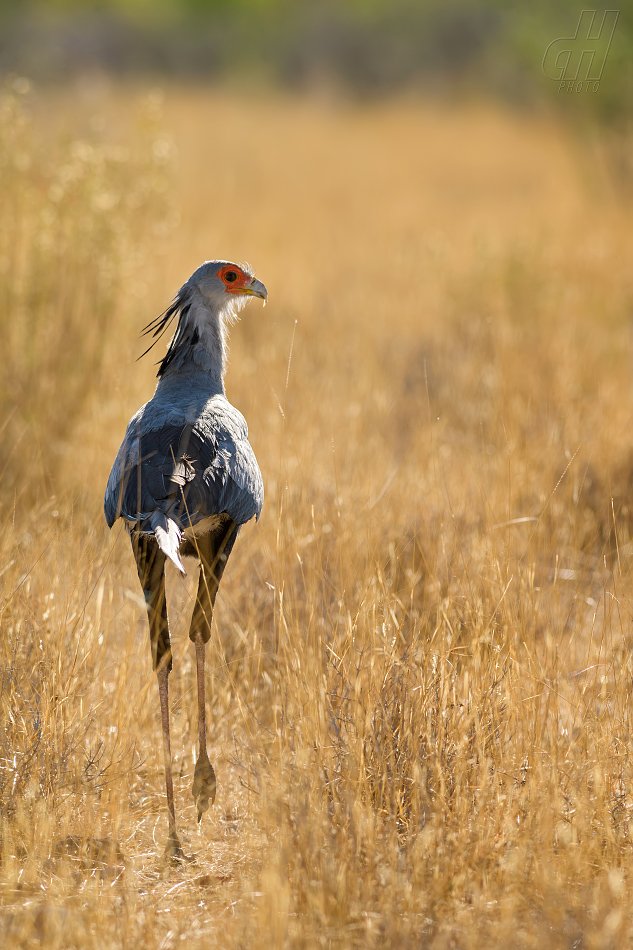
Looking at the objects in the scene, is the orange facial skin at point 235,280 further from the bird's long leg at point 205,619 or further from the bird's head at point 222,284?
the bird's long leg at point 205,619

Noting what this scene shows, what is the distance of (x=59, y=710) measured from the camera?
8.80 ft

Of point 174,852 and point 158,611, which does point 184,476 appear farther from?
point 174,852

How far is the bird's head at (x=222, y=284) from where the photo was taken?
346 cm

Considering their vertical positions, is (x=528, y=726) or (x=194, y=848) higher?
(x=528, y=726)

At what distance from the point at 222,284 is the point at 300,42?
38757 mm

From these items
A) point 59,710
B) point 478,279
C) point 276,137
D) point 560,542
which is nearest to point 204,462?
point 59,710

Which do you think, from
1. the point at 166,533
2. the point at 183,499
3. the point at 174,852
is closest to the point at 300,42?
the point at 183,499

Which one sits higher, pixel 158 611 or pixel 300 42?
pixel 300 42

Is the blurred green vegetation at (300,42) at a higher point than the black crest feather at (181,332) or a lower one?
higher

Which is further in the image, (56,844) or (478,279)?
(478,279)

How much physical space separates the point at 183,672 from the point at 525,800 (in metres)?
1.35

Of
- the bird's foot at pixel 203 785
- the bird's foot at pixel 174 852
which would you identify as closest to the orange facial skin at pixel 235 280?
the bird's foot at pixel 203 785

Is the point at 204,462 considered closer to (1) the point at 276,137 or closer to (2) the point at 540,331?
(2) the point at 540,331

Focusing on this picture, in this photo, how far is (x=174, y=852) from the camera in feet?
8.50
